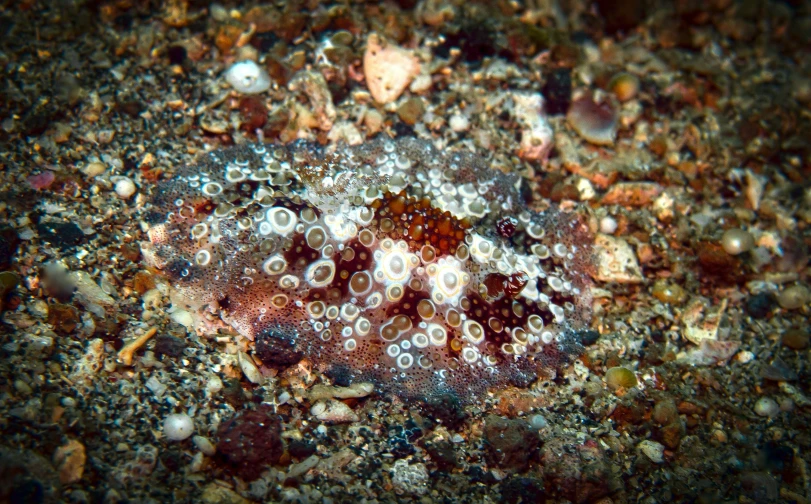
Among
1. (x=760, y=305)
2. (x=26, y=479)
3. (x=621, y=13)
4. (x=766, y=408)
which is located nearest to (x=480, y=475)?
(x=766, y=408)

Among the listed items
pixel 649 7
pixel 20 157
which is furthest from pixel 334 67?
pixel 649 7

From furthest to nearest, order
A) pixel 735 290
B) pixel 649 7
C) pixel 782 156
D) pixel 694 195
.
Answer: pixel 649 7
pixel 782 156
pixel 694 195
pixel 735 290

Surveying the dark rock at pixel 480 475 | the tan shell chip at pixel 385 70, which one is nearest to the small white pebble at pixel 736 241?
the dark rock at pixel 480 475

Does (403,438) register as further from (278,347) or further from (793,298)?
(793,298)

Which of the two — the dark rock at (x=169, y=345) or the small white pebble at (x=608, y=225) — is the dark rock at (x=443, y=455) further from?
the small white pebble at (x=608, y=225)

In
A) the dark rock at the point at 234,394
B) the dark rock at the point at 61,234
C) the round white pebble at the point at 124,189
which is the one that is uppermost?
the round white pebble at the point at 124,189

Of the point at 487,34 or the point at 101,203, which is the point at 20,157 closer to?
the point at 101,203
